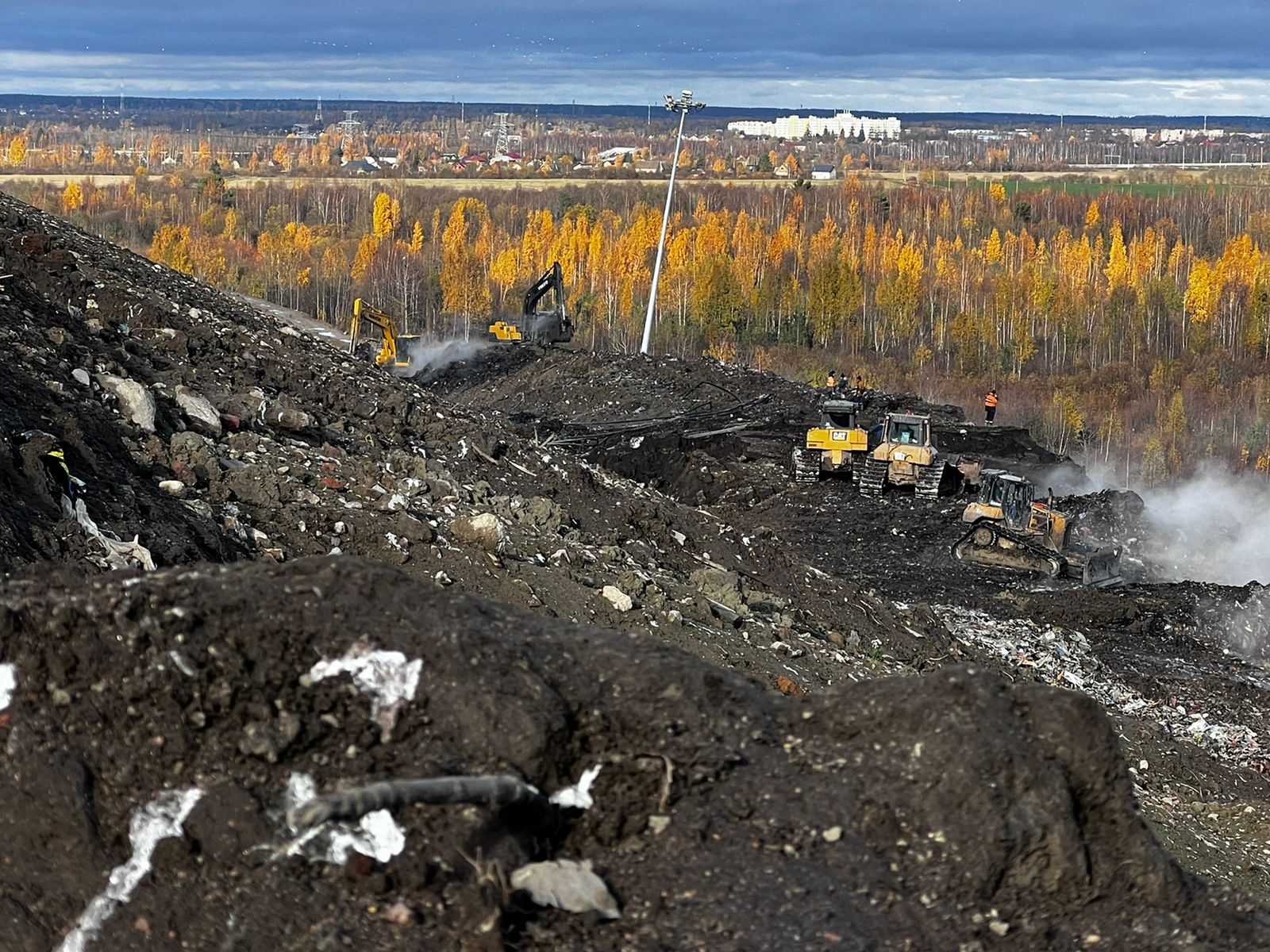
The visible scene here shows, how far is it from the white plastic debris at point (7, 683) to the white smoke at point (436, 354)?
38.9 metres

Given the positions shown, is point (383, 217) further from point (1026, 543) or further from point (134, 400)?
point (134, 400)

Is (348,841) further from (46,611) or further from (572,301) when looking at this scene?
(572,301)

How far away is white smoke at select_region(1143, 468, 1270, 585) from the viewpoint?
86.8 ft

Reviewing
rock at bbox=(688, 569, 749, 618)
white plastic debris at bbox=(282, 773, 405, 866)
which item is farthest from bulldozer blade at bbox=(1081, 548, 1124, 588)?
white plastic debris at bbox=(282, 773, 405, 866)

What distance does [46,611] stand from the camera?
232 inches

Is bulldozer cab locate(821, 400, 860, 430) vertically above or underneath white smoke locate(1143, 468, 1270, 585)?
above

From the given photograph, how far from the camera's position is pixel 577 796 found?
5.83m

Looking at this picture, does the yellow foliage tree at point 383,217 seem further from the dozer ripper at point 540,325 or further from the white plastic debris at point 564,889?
the white plastic debris at point 564,889

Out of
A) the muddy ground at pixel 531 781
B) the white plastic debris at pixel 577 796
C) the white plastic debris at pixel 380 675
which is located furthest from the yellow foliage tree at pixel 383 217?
the white plastic debris at pixel 577 796

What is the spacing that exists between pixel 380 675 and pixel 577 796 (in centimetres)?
Answer: 90

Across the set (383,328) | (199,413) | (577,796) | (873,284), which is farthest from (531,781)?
(873,284)

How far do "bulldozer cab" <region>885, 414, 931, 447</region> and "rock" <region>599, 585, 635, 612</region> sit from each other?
15.5 metres

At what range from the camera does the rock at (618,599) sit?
13.0 metres

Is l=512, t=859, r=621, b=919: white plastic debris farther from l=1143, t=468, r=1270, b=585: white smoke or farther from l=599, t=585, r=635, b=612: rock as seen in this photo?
l=1143, t=468, r=1270, b=585: white smoke
